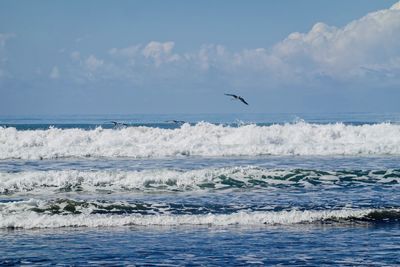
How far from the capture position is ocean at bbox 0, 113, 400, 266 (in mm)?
11961

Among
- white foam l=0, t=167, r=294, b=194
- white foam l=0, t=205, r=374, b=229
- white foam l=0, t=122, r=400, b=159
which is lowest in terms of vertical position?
white foam l=0, t=205, r=374, b=229

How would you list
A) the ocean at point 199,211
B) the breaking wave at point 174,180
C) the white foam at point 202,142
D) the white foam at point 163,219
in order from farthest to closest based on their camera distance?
the white foam at point 202,142 → the breaking wave at point 174,180 → the white foam at point 163,219 → the ocean at point 199,211

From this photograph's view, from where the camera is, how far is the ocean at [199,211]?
11961 millimetres

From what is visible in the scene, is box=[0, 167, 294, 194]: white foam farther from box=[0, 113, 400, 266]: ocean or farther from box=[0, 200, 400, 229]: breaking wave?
box=[0, 200, 400, 229]: breaking wave

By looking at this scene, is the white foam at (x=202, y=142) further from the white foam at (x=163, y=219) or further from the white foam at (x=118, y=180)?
the white foam at (x=163, y=219)

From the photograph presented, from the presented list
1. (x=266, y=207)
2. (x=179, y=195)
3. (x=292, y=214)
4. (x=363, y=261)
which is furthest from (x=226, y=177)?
(x=363, y=261)

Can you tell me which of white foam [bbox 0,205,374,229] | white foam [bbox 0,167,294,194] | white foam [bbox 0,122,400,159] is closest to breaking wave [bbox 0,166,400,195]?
white foam [bbox 0,167,294,194]

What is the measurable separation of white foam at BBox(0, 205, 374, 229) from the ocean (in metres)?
0.02

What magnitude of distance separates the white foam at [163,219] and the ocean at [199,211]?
0.9 inches

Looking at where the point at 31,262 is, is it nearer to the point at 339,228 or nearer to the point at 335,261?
the point at 335,261

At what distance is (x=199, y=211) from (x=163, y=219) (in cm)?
156

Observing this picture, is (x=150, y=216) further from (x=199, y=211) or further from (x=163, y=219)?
(x=199, y=211)

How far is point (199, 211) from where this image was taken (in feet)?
54.0

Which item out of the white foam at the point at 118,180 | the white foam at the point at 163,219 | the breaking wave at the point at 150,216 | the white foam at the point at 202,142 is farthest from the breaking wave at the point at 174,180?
the white foam at the point at 202,142
